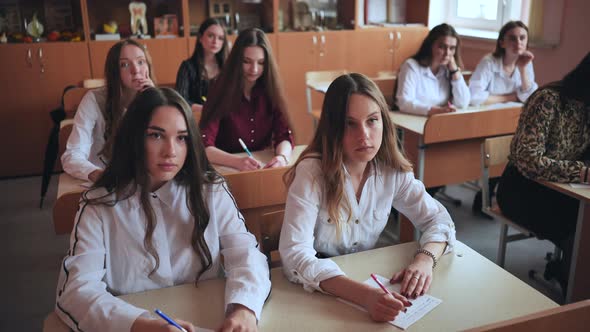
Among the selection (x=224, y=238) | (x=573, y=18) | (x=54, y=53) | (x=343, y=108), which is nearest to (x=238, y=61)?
(x=343, y=108)

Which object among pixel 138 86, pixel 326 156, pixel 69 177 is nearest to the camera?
pixel 326 156

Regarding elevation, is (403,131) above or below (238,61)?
below

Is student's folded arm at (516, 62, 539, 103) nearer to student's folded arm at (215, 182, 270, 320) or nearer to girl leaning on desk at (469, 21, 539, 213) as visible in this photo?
girl leaning on desk at (469, 21, 539, 213)

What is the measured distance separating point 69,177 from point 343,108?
1373 millimetres

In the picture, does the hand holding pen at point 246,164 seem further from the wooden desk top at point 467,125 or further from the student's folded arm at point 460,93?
the student's folded arm at point 460,93

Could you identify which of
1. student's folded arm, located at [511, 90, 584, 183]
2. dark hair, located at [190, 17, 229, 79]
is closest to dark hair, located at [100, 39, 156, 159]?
dark hair, located at [190, 17, 229, 79]

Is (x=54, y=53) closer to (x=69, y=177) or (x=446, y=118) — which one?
(x=69, y=177)

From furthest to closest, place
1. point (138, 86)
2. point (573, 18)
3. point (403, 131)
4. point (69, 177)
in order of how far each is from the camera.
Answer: point (573, 18) → point (403, 131) → point (138, 86) → point (69, 177)

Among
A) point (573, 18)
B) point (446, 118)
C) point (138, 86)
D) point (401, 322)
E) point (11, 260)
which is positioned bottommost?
point (11, 260)

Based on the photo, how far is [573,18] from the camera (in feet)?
13.7

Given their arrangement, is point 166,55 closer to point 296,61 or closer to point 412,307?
point 296,61

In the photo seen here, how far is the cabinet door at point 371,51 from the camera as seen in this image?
527 cm

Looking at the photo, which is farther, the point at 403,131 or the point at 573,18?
the point at 573,18

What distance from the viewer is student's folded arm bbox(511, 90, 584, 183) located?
226 cm
